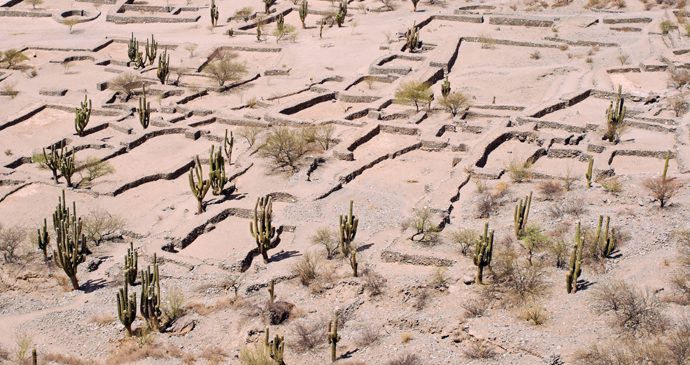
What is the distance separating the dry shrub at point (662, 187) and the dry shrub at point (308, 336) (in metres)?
8.84

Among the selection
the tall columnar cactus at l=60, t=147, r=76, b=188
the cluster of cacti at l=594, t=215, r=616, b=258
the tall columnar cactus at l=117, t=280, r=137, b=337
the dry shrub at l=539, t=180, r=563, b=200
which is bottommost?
the tall columnar cactus at l=60, t=147, r=76, b=188

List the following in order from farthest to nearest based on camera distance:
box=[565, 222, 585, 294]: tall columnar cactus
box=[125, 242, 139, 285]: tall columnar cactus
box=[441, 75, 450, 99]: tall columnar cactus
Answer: box=[441, 75, 450, 99]: tall columnar cactus → box=[125, 242, 139, 285]: tall columnar cactus → box=[565, 222, 585, 294]: tall columnar cactus

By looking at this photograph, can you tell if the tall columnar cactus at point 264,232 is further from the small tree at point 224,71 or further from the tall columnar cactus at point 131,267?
the small tree at point 224,71

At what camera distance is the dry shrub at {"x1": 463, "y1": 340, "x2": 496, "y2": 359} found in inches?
488

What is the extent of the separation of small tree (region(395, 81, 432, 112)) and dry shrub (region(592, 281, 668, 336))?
1568 centimetres

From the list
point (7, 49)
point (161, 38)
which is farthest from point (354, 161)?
point (7, 49)

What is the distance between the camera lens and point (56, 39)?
42000 millimetres

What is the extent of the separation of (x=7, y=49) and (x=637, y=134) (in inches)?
1309

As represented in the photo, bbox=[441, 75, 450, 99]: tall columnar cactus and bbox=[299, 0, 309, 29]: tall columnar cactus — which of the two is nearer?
bbox=[441, 75, 450, 99]: tall columnar cactus

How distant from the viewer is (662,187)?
1712 centimetres

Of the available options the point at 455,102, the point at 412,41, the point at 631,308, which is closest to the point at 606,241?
the point at 631,308

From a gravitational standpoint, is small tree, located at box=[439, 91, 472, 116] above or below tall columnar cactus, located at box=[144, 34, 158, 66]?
above

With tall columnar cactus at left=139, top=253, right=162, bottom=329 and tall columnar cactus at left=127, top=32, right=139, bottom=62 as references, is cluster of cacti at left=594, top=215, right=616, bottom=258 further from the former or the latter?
tall columnar cactus at left=127, top=32, right=139, bottom=62

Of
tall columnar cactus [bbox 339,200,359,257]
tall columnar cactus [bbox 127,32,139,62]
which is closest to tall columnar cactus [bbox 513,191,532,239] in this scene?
tall columnar cactus [bbox 339,200,359,257]
